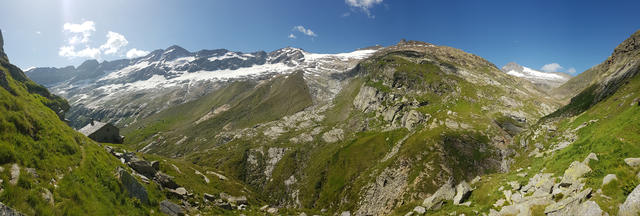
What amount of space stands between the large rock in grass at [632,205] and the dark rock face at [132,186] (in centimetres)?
3148

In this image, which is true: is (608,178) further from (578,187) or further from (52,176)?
(52,176)

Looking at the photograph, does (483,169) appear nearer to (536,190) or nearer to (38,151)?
(536,190)

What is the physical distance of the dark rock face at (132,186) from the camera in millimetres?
19239

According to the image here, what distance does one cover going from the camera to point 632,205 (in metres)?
10.8

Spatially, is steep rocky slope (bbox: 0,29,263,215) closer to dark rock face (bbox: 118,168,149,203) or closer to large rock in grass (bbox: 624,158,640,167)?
dark rock face (bbox: 118,168,149,203)

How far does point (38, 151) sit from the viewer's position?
14781mm

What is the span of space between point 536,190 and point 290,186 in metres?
115

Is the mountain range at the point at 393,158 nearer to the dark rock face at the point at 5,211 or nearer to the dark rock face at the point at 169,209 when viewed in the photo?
the dark rock face at the point at 169,209

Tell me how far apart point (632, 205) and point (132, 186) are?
32244 millimetres

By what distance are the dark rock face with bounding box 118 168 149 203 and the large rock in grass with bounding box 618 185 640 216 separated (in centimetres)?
3148

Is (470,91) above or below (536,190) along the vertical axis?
above

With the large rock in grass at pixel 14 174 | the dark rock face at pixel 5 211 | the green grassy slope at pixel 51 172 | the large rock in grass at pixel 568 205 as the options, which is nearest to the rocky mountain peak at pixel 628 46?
the large rock in grass at pixel 568 205

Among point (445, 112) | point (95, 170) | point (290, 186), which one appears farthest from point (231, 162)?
point (95, 170)

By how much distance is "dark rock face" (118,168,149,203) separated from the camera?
63.1ft
